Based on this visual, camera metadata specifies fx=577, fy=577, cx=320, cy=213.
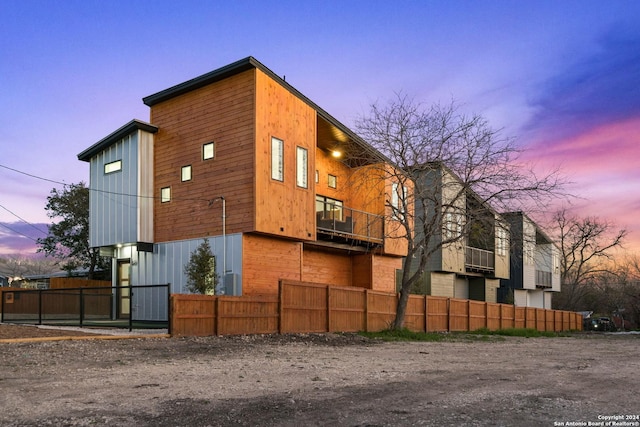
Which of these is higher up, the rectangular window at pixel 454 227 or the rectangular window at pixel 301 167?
the rectangular window at pixel 301 167

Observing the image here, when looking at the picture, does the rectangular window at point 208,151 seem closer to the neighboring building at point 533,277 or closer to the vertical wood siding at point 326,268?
the vertical wood siding at point 326,268

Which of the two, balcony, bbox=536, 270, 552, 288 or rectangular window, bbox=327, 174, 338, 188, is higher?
rectangular window, bbox=327, 174, 338, 188

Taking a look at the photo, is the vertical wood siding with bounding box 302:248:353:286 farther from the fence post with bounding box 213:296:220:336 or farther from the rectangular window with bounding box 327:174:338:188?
the fence post with bounding box 213:296:220:336

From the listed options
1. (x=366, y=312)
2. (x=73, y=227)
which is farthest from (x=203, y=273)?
(x=73, y=227)

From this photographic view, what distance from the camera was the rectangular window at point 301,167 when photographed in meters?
22.8

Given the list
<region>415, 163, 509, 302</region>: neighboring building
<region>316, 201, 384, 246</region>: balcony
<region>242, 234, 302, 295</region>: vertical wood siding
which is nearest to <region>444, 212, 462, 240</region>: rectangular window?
<region>415, 163, 509, 302</region>: neighboring building

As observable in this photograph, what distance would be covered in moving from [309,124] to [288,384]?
16.3 m

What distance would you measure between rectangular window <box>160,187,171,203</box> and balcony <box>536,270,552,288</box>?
122 ft

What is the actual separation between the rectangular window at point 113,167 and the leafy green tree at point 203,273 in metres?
6.34

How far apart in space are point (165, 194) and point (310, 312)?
816 centimetres

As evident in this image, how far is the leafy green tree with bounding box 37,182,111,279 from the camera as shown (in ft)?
122

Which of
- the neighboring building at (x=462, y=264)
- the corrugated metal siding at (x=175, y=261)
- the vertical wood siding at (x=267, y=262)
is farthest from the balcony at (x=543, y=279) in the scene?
the corrugated metal siding at (x=175, y=261)

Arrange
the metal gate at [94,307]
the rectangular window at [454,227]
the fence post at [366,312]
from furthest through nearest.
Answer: the rectangular window at [454,227] → the fence post at [366,312] → the metal gate at [94,307]

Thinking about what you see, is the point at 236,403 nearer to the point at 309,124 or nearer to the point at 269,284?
the point at 269,284
